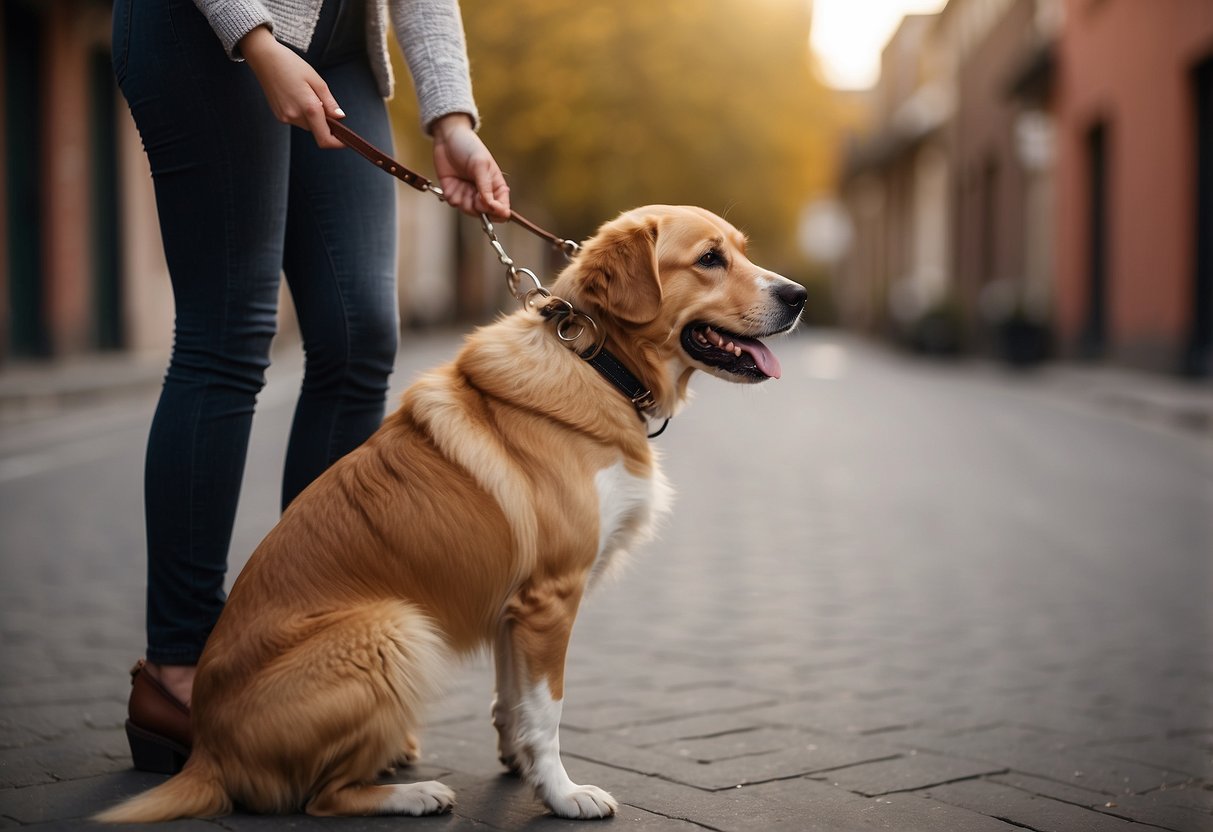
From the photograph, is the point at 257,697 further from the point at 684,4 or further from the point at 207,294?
the point at 684,4

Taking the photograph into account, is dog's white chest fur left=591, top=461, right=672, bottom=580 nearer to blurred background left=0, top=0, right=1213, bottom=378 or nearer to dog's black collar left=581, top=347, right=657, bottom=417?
dog's black collar left=581, top=347, right=657, bottom=417

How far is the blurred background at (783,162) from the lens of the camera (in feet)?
59.7

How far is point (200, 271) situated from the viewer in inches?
116

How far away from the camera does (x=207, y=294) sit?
2.95 metres

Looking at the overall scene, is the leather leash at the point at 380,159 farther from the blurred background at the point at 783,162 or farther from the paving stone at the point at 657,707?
the blurred background at the point at 783,162

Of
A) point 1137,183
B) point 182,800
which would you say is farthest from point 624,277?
point 1137,183

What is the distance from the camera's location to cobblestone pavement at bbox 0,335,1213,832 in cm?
296

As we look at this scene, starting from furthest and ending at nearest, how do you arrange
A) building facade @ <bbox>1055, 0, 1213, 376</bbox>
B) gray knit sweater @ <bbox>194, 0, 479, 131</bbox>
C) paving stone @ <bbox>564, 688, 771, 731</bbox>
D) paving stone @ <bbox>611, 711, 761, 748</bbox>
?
1. building facade @ <bbox>1055, 0, 1213, 376</bbox>
2. paving stone @ <bbox>564, 688, 771, 731</bbox>
3. paving stone @ <bbox>611, 711, 761, 748</bbox>
4. gray knit sweater @ <bbox>194, 0, 479, 131</bbox>

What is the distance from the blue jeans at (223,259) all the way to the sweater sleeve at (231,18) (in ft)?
0.41

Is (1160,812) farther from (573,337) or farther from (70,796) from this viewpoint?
(70,796)

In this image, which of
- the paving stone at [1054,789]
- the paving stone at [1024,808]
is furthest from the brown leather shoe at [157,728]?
the paving stone at [1054,789]

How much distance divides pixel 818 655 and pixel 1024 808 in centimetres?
156

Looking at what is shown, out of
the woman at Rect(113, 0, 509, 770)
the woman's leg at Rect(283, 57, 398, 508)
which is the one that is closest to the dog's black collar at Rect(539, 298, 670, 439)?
the woman at Rect(113, 0, 509, 770)

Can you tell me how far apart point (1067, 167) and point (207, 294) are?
22708mm
